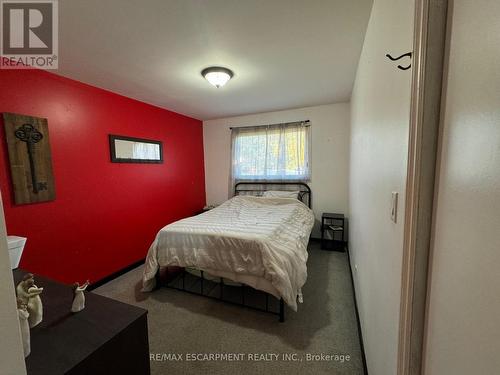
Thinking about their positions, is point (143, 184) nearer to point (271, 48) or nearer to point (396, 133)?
point (271, 48)

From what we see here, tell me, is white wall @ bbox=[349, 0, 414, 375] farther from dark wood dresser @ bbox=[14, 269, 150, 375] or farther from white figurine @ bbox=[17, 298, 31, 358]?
white figurine @ bbox=[17, 298, 31, 358]

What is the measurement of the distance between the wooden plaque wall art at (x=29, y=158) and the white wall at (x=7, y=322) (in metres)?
2.06

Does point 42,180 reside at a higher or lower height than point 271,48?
lower

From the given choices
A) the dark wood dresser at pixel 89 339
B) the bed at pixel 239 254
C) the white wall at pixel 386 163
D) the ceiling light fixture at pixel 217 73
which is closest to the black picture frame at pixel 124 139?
the bed at pixel 239 254

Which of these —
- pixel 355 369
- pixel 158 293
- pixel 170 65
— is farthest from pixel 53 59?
pixel 355 369

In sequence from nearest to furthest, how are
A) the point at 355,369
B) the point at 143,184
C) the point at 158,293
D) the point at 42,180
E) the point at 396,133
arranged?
the point at 396,133, the point at 355,369, the point at 42,180, the point at 158,293, the point at 143,184

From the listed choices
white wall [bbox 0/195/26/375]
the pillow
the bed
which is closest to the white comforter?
the bed

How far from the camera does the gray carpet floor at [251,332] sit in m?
1.52

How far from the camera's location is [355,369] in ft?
4.86

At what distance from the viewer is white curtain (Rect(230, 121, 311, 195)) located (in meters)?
3.80

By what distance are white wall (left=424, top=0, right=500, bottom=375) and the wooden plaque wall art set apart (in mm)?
2857

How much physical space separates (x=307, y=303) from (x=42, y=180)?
9.30 ft

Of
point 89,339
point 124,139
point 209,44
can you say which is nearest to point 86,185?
point 124,139

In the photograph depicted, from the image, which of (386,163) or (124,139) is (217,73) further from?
(386,163)
